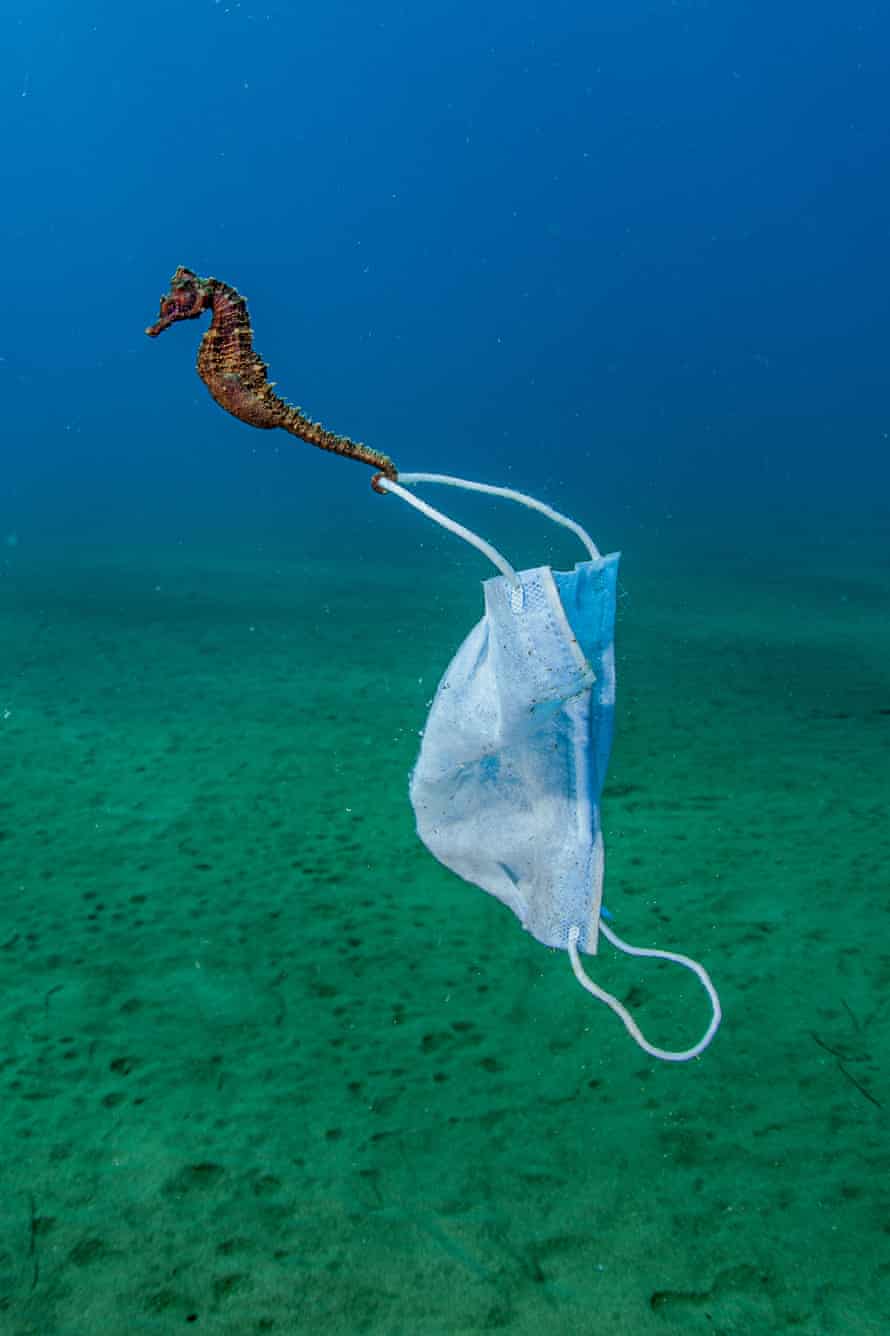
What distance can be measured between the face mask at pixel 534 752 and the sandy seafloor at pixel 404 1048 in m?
0.71

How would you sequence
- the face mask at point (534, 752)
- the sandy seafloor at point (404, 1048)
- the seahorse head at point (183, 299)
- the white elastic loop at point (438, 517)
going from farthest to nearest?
the sandy seafloor at point (404, 1048), the face mask at point (534, 752), the white elastic loop at point (438, 517), the seahorse head at point (183, 299)

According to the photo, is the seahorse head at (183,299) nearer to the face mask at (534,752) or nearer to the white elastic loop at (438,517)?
the white elastic loop at (438,517)

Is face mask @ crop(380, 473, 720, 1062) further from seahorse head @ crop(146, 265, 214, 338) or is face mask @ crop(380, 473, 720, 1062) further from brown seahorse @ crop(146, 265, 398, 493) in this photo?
seahorse head @ crop(146, 265, 214, 338)

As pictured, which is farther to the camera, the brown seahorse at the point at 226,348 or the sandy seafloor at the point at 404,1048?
the sandy seafloor at the point at 404,1048

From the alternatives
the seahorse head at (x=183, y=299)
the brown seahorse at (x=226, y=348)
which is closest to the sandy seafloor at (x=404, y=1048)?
the brown seahorse at (x=226, y=348)

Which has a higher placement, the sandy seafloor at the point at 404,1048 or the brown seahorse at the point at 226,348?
the brown seahorse at the point at 226,348

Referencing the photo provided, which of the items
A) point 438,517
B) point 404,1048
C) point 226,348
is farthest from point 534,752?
point 404,1048

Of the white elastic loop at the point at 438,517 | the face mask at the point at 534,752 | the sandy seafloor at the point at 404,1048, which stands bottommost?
the sandy seafloor at the point at 404,1048

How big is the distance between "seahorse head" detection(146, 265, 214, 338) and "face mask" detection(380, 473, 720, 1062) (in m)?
0.65

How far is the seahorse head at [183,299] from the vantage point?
1374 millimetres

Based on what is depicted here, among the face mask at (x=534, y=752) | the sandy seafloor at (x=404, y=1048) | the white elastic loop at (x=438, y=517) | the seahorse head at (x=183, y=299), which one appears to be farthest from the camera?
the sandy seafloor at (x=404, y=1048)

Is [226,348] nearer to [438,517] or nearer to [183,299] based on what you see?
[183,299]

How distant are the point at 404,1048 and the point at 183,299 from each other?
2120mm

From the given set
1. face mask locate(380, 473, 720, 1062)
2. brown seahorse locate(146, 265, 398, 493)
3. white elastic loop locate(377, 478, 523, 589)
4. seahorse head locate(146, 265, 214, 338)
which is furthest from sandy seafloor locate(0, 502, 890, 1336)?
seahorse head locate(146, 265, 214, 338)
